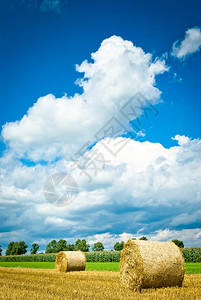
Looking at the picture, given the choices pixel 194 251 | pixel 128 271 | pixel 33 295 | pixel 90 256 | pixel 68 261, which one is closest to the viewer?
pixel 33 295

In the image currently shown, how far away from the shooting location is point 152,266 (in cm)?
971

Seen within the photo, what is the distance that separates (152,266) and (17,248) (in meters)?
113

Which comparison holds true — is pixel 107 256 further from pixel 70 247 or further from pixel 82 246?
pixel 70 247

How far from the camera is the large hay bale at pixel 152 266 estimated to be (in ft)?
31.6

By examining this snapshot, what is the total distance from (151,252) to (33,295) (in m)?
4.47

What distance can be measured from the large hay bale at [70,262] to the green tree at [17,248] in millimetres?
101044

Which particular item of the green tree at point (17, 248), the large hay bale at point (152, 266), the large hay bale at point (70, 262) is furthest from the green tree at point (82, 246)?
the large hay bale at point (152, 266)

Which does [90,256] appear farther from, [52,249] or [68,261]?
[52,249]

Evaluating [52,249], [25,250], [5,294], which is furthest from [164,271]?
[25,250]

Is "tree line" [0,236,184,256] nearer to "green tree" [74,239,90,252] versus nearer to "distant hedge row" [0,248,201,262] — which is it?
"green tree" [74,239,90,252]

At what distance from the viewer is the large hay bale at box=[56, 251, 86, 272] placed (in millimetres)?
19127

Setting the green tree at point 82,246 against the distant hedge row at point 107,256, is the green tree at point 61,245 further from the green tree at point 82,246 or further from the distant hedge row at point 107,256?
the distant hedge row at point 107,256

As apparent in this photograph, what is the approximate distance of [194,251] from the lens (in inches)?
1454

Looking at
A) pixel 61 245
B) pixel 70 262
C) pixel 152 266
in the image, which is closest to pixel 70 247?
pixel 61 245
